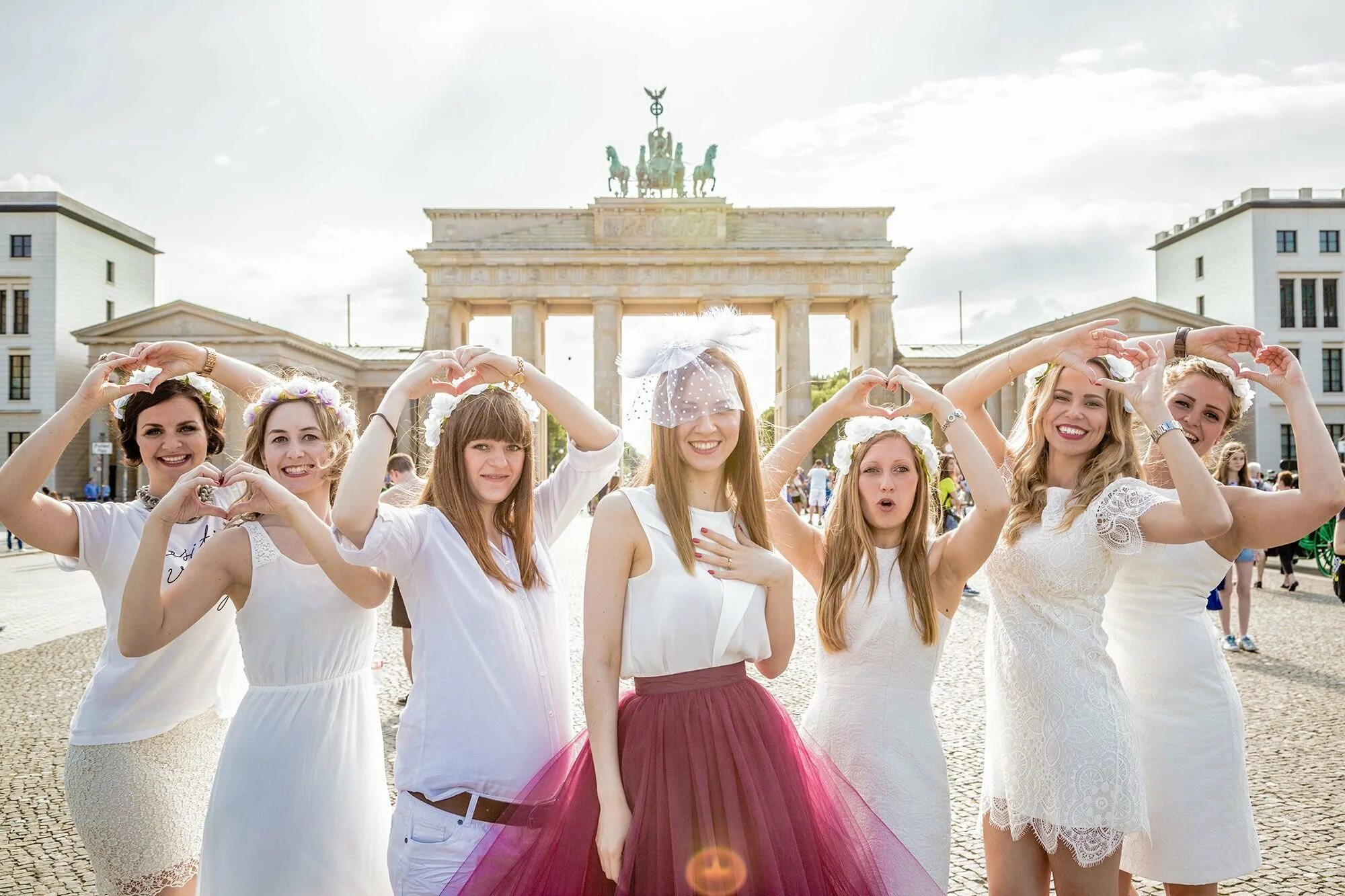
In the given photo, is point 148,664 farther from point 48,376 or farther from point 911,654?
point 48,376

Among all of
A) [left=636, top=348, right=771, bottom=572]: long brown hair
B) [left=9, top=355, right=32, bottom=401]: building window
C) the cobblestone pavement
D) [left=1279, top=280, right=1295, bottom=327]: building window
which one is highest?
[left=1279, top=280, right=1295, bottom=327]: building window

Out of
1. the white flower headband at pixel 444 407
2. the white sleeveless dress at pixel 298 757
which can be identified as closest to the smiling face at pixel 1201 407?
the white flower headband at pixel 444 407

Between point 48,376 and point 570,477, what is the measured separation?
2208 inches

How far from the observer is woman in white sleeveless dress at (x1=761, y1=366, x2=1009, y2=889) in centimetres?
260

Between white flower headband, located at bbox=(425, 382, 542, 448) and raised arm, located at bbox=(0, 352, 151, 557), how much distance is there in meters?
0.97

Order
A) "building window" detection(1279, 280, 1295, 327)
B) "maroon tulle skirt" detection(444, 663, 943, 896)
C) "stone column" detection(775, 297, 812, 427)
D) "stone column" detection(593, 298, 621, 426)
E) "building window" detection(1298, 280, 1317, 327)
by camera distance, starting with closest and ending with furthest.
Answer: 1. "maroon tulle skirt" detection(444, 663, 943, 896)
2. "stone column" detection(593, 298, 621, 426)
3. "stone column" detection(775, 297, 812, 427)
4. "building window" detection(1279, 280, 1295, 327)
5. "building window" detection(1298, 280, 1317, 327)

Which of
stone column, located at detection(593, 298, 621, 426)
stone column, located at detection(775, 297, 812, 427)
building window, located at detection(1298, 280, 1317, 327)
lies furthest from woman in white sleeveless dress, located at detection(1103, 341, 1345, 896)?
building window, located at detection(1298, 280, 1317, 327)

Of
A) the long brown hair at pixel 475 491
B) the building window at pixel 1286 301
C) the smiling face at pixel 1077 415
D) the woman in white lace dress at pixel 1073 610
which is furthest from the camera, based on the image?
the building window at pixel 1286 301

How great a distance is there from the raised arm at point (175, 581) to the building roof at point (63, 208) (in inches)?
2252

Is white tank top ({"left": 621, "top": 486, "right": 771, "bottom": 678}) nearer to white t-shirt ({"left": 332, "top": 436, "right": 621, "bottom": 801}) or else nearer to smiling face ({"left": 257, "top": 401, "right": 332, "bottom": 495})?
white t-shirt ({"left": 332, "top": 436, "right": 621, "bottom": 801})

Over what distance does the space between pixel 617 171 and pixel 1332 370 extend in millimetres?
42200

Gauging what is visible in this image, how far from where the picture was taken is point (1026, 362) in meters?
3.26

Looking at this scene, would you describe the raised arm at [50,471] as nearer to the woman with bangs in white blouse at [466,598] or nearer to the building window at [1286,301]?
the woman with bangs in white blouse at [466,598]

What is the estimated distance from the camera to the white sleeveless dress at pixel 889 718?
2559 mm
